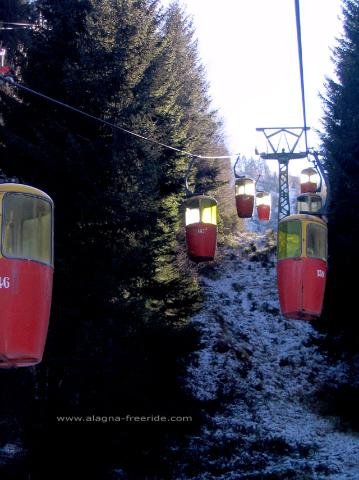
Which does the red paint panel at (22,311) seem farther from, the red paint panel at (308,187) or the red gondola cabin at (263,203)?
the red gondola cabin at (263,203)

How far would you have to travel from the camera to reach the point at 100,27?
19109 mm

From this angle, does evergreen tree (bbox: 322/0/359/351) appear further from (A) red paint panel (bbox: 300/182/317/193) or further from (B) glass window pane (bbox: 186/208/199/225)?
(B) glass window pane (bbox: 186/208/199/225)

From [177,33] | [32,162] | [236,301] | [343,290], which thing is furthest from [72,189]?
[177,33]

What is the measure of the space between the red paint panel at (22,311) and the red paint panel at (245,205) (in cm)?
1497

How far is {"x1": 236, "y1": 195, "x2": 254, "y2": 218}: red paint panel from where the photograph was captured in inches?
977

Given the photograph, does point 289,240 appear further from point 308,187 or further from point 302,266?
point 308,187

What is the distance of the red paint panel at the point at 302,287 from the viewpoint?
1420cm

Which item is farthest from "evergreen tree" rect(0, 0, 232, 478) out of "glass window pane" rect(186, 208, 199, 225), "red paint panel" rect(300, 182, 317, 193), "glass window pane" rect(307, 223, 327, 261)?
"red paint panel" rect(300, 182, 317, 193)

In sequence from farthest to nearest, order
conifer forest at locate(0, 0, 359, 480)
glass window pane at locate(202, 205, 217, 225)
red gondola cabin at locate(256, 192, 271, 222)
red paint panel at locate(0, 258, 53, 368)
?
red gondola cabin at locate(256, 192, 271, 222) < glass window pane at locate(202, 205, 217, 225) < conifer forest at locate(0, 0, 359, 480) < red paint panel at locate(0, 258, 53, 368)

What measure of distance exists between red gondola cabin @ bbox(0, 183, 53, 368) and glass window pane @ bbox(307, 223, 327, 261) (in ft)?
19.1

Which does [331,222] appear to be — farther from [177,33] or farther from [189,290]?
[177,33]

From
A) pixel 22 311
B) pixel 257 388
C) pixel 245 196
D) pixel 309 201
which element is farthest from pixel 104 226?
pixel 257 388

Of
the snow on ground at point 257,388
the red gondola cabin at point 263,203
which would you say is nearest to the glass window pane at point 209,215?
the snow on ground at point 257,388

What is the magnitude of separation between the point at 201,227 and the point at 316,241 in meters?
2.97
